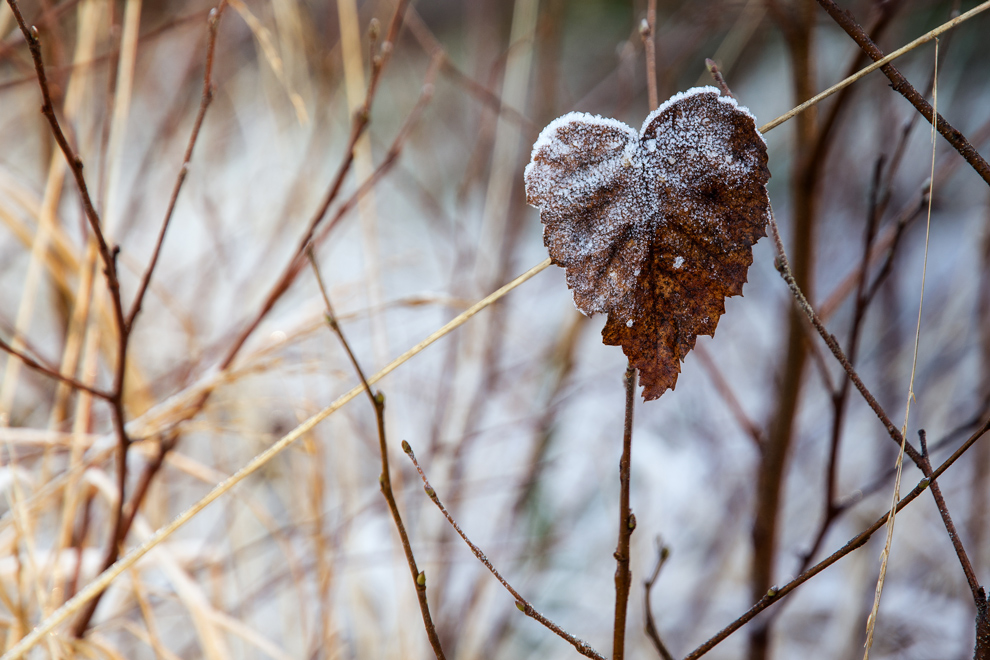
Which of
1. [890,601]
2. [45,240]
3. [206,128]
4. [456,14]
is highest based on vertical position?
[456,14]

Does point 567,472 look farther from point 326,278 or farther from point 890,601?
point 326,278

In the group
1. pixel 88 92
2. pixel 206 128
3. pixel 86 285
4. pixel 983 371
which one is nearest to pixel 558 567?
pixel 983 371

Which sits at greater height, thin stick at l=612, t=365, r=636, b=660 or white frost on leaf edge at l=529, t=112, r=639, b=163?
white frost on leaf edge at l=529, t=112, r=639, b=163

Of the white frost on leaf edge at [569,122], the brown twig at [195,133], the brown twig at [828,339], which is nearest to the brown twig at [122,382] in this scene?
the brown twig at [195,133]

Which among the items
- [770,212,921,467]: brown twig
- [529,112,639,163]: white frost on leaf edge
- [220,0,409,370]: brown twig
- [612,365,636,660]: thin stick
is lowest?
[612,365,636,660]: thin stick

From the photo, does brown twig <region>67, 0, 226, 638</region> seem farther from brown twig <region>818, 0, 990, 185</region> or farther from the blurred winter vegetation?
brown twig <region>818, 0, 990, 185</region>

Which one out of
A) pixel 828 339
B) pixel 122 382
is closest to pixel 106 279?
pixel 122 382

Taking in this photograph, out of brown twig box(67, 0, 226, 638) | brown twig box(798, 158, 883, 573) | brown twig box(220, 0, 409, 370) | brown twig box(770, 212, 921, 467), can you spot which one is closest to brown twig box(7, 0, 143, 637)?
brown twig box(67, 0, 226, 638)
